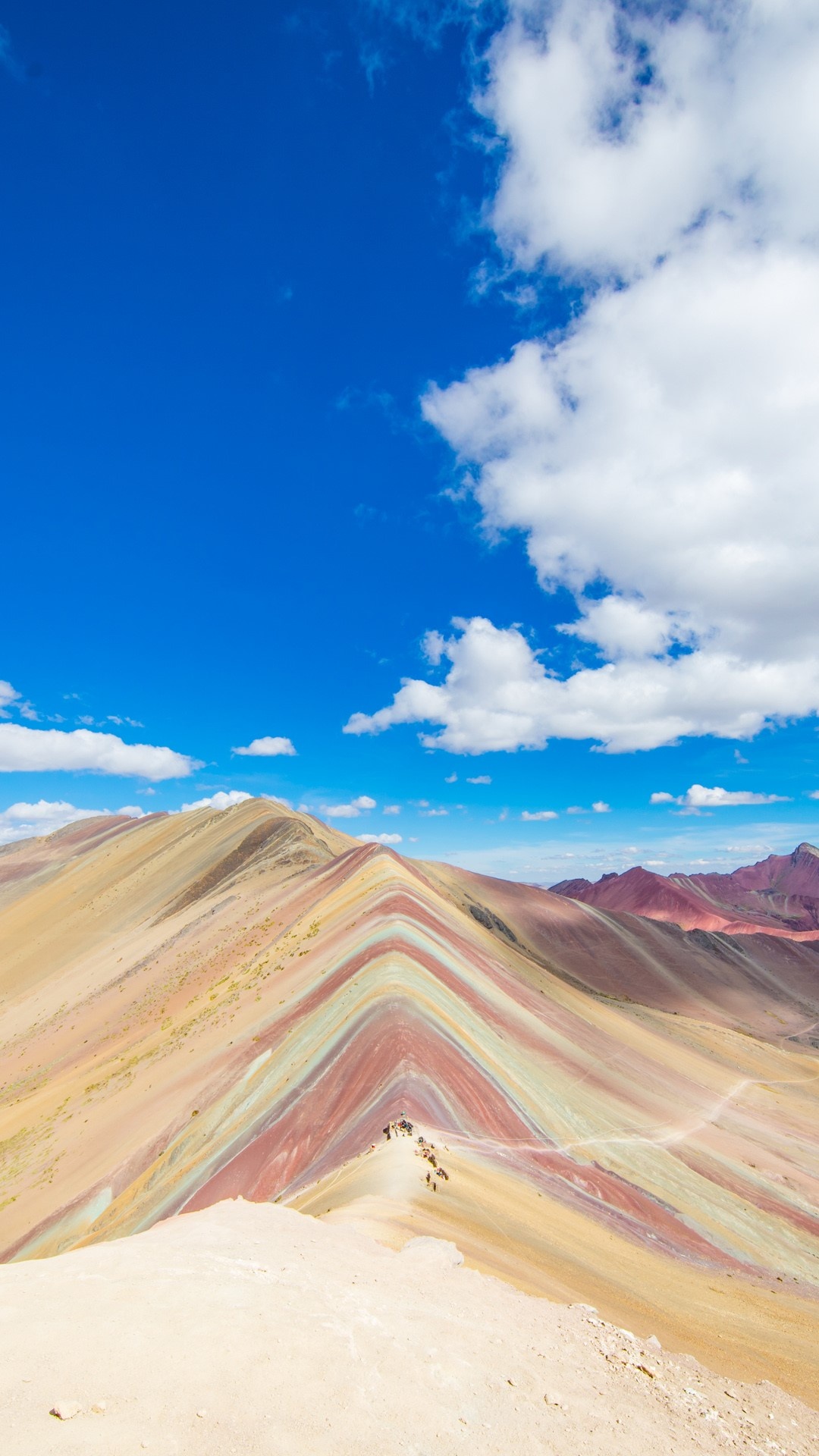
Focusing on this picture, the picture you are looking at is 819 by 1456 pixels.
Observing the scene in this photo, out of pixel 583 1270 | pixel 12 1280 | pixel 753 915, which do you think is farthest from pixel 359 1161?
pixel 753 915

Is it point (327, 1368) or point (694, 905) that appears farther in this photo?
point (694, 905)

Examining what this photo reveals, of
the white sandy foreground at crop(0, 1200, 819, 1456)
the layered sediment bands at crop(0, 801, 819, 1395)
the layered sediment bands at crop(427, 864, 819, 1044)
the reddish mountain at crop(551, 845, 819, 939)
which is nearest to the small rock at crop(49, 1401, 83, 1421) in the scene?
the white sandy foreground at crop(0, 1200, 819, 1456)

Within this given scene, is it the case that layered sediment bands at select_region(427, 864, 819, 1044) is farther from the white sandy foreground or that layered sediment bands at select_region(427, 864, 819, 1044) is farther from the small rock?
the small rock

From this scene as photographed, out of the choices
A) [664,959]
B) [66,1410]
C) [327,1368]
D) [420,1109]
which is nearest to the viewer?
[66,1410]

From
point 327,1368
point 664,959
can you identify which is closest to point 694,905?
point 664,959

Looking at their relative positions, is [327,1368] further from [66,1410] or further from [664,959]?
[664,959]

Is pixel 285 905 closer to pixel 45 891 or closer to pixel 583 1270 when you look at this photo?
pixel 583 1270
